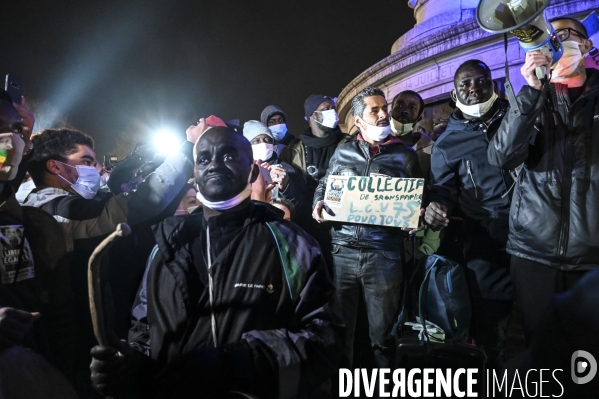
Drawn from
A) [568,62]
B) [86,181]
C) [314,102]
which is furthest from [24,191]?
[568,62]

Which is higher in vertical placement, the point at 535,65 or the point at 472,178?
A: the point at 535,65

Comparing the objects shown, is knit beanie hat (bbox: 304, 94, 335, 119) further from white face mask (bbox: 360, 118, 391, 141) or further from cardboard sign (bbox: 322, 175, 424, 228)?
cardboard sign (bbox: 322, 175, 424, 228)

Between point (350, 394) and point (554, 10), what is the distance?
12300mm

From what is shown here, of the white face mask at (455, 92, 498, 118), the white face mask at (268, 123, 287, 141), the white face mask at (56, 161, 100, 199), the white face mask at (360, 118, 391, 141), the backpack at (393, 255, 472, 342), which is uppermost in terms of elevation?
the white face mask at (268, 123, 287, 141)

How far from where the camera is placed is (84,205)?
314 cm

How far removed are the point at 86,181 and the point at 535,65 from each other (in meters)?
3.48

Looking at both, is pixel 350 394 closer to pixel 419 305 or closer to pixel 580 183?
pixel 419 305

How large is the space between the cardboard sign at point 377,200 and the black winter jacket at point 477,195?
244mm

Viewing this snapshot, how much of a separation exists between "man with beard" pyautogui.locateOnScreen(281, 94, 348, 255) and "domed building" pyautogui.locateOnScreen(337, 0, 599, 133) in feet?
26.5

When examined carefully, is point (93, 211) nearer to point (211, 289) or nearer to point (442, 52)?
point (211, 289)

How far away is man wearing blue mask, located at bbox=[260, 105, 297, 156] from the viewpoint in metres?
6.48

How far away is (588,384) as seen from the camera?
8.23 feet

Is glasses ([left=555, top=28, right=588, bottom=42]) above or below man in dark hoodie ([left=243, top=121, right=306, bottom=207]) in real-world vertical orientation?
above

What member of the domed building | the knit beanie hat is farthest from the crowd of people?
the domed building
